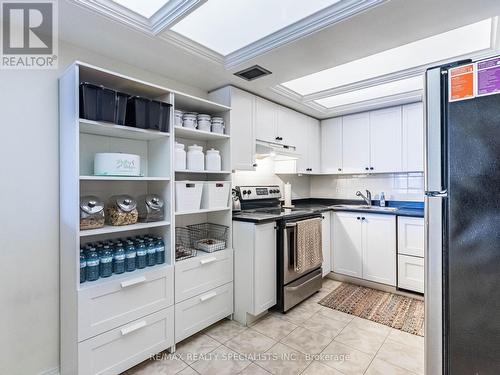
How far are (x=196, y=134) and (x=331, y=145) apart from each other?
2.27m

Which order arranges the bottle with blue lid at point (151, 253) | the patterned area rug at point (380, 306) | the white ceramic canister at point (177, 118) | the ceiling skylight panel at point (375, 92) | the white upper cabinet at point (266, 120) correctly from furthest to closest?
the white upper cabinet at point (266, 120), the ceiling skylight panel at point (375, 92), the patterned area rug at point (380, 306), the white ceramic canister at point (177, 118), the bottle with blue lid at point (151, 253)

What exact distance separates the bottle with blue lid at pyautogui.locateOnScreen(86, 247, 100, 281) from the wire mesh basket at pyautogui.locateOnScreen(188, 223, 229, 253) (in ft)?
2.89

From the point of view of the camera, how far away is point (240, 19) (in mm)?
1666

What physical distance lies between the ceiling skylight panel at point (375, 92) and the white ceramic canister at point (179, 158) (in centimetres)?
192

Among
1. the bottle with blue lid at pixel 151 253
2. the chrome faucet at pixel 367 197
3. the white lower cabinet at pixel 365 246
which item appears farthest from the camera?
the chrome faucet at pixel 367 197

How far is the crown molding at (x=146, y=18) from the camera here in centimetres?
146

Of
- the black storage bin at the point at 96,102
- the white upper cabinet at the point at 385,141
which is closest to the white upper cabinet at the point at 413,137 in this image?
the white upper cabinet at the point at 385,141

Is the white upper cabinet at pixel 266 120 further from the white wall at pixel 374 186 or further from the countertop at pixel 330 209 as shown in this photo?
the white wall at pixel 374 186

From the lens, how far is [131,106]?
5.99 ft

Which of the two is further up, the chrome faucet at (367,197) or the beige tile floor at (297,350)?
the chrome faucet at (367,197)

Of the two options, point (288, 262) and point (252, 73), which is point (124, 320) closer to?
point (288, 262)

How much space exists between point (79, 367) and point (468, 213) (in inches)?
82.4

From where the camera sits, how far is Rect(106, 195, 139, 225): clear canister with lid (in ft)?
5.93

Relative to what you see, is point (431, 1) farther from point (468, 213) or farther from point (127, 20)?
point (127, 20)
